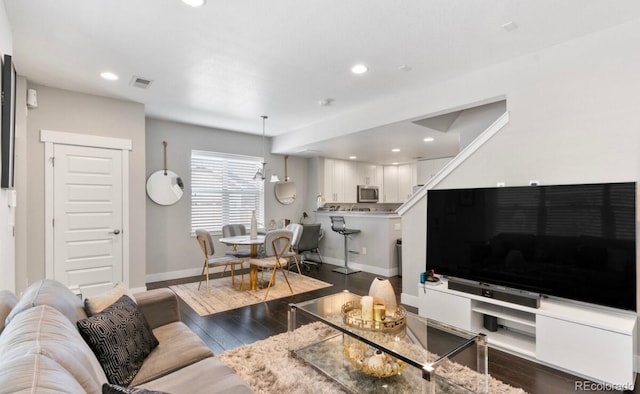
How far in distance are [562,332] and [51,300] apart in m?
3.26

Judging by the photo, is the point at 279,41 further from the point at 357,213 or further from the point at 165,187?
the point at 357,213

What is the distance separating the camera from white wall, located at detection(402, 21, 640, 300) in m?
2.31

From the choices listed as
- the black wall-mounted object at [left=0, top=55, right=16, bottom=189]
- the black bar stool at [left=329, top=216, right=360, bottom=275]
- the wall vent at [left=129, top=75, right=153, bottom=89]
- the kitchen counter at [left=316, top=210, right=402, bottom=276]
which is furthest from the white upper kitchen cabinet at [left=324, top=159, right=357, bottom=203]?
the black wall-mounted object at [left=0, top=55, right=16, bottom=189]

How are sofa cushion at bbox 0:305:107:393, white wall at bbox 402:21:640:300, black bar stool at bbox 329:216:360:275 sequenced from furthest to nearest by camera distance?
black bar stool at bbox 329:216:360:275 → white wall at bbox 402:21:640:300 → sofa cushion at bbox 0:305:107:393

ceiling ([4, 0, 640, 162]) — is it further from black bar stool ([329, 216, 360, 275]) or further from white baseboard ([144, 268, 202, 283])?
white baseboard ([144, 268, 202, 283])

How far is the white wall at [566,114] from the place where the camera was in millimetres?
2312

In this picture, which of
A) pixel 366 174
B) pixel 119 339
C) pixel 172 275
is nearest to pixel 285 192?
pixel 366 174

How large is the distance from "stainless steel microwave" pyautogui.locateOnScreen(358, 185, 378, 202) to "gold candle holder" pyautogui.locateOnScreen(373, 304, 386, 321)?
5.56 m

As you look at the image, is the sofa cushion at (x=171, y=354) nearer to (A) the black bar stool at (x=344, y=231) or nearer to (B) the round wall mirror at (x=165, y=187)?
(B) the round wall mirror at (x=165, y=187)

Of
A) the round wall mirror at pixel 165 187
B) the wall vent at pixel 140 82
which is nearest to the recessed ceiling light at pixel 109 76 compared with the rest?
the wall vent at pixel 140 82

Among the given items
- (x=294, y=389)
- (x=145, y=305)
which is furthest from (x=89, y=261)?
(x=294, y=389)

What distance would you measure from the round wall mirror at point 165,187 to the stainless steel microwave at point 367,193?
13.6 ft

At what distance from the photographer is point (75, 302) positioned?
5.66 feet

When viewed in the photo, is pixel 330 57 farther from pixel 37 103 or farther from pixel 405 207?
pixel 37 103
